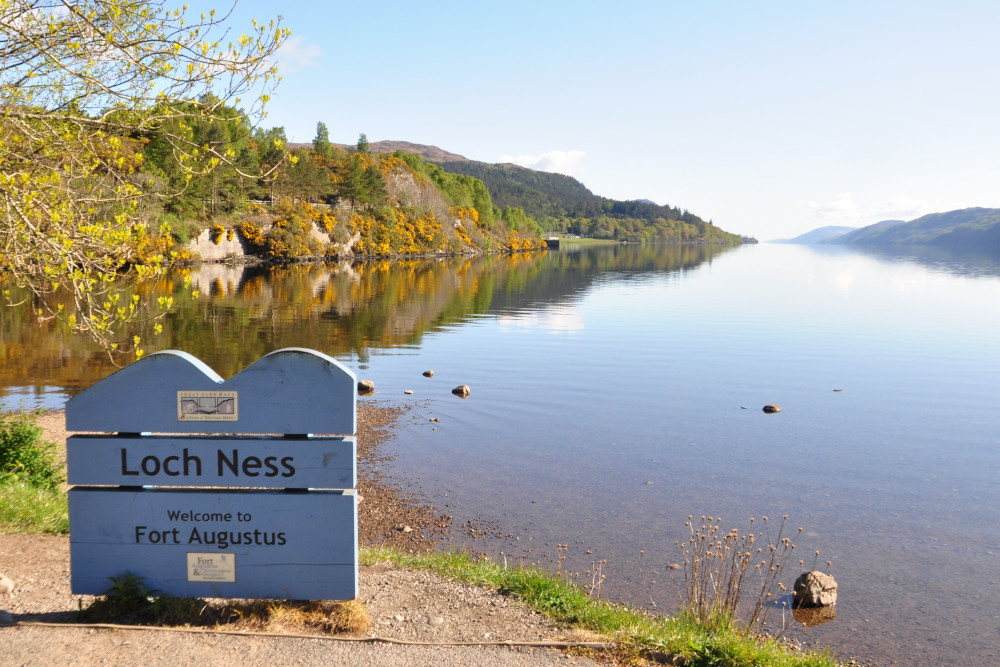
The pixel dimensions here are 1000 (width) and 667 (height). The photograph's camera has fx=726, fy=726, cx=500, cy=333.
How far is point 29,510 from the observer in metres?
8.42

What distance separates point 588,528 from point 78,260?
8334 mm

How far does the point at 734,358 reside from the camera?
96.9ft

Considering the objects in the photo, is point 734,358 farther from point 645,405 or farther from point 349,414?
point 349,414

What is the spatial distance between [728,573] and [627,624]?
4827 mm

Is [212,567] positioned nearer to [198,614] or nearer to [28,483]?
[198,614]

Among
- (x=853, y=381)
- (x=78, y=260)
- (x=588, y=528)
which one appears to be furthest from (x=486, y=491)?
(x=853, y=381)

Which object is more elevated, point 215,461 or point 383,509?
point 215,461

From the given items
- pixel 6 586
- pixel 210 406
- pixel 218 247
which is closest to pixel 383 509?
pixel 6 586

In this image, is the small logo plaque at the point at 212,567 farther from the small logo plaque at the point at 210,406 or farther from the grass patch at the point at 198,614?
the small logo plaque at the point at 210,406

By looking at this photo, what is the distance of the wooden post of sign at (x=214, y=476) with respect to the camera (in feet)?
17.9

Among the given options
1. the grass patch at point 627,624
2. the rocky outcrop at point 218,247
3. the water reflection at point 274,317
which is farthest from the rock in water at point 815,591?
the rocky outcrop at point 218,247

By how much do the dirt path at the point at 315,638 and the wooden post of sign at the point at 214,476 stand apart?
47 cm

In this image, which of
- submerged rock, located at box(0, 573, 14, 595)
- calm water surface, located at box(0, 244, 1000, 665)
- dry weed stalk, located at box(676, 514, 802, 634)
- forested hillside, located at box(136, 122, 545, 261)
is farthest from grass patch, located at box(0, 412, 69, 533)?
forested hillside, located at box(136, 122, 545, 261)

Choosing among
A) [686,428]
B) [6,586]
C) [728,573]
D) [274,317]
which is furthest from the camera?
[274,317]
